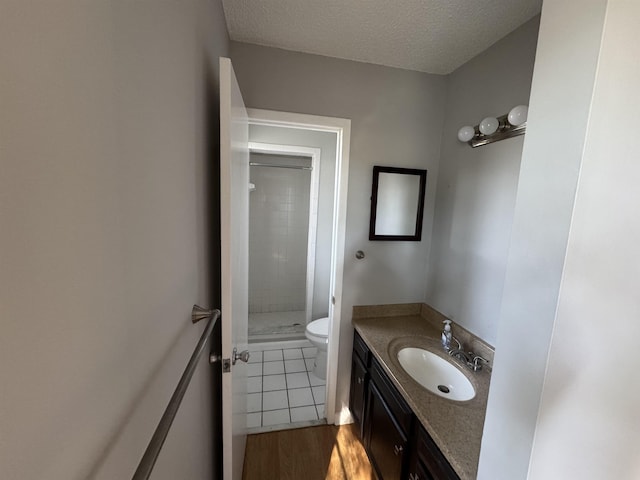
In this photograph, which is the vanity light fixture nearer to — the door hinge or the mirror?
the mirror

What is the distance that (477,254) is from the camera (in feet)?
5.04

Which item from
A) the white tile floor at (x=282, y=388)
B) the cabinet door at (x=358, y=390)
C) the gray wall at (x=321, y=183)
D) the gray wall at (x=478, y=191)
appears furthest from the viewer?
the gray wall at (x=321, y=183)

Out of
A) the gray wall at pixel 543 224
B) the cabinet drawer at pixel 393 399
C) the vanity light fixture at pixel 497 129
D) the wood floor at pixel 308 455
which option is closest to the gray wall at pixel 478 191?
the vanity light fixture at pixel 497 129

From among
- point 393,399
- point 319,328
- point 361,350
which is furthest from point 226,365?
point 319,328

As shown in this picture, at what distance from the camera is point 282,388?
2.32 m

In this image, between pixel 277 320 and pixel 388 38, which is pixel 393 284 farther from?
pixel 277 320

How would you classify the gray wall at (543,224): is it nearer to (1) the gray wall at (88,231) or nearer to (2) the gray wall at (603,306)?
(2) the gray wall at (603,306)

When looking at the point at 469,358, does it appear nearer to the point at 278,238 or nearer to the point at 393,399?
the point at 393,399

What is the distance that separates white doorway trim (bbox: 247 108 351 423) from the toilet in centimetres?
45

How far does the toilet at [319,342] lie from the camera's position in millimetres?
2379

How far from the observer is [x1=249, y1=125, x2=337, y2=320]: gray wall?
8.76ft

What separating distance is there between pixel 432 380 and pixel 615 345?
1135 mm

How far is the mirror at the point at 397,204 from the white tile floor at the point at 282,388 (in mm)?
1451

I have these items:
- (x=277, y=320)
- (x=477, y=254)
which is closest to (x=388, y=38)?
(x=477, y=254)
